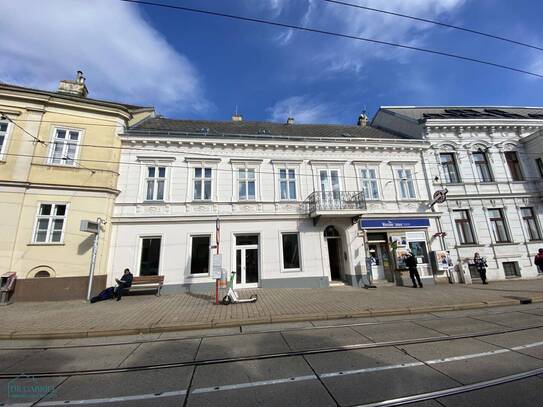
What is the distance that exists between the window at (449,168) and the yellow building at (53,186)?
1857cm

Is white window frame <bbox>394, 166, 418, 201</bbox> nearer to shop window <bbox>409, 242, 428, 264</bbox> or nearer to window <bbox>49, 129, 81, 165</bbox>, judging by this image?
shop window <bbox>409, 242, 428, 264</bbox>

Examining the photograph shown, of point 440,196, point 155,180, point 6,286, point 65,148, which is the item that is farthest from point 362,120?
point 6,286

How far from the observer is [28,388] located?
11.7 feet

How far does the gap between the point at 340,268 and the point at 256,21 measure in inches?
468

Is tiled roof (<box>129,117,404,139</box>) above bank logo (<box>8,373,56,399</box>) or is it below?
above

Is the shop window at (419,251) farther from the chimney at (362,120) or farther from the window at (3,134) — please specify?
the window at (3,134)

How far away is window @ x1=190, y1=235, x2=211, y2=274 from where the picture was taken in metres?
11.6

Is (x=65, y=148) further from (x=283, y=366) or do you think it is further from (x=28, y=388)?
(x=283, y=366)

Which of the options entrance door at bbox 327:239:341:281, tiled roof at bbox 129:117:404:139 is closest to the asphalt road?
entrance door at bbox 327:239:341:281

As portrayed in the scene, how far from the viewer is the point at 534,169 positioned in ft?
48.0

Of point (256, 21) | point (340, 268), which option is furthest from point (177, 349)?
point (340, 268)

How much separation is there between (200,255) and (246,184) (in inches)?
173

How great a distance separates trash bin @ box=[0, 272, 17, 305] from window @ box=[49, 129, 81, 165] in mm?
5000

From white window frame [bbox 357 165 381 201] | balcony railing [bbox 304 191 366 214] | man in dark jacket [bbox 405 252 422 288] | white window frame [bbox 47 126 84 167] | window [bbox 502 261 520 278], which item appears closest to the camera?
white window frame [bbox 47 126 84 167]
